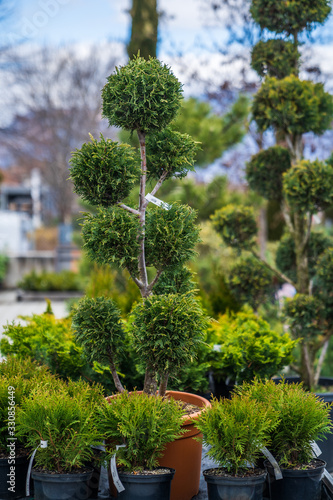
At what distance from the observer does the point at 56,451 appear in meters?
2.24

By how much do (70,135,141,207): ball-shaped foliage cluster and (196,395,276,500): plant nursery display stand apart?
124cm

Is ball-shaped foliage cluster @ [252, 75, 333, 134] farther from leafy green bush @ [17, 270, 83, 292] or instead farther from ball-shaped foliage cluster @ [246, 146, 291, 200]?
leafy green bush @ [17, 270, 83, 292]

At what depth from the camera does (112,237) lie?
2.53m

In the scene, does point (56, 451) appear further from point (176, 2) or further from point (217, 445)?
point (176, 2)

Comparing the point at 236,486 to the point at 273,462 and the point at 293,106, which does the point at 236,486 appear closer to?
the point at 273,462

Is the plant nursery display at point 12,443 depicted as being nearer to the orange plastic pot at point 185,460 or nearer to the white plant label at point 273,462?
the orange plastic pot at point 185,460

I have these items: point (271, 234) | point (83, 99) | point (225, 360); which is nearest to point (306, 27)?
point (225, 360)

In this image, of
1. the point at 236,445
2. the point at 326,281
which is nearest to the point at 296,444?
the point at 236,445

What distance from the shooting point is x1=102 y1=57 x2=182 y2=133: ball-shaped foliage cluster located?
2.61 m

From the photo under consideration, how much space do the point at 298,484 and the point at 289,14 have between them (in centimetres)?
352

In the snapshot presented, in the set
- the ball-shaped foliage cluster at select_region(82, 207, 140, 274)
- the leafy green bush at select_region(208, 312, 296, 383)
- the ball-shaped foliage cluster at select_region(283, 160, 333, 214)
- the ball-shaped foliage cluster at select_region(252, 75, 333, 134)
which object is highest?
the ball-shaped foliage cluster at select_region(252, 75, 333, 134)

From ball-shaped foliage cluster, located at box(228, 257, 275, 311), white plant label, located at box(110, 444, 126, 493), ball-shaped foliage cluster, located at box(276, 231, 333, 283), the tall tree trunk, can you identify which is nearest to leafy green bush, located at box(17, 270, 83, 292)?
the tall tree trunk

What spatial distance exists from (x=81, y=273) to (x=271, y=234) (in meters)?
8.94

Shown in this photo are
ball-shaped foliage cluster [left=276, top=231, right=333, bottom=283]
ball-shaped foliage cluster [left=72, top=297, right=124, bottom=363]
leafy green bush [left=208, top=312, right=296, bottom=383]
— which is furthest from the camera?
ball-shaped foliage cluster [left=276, top=231, right=333, bottom=283]
